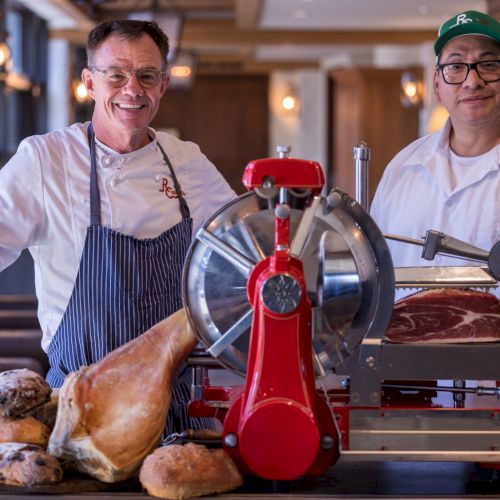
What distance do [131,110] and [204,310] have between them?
74cm

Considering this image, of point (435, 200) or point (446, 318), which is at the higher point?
point (435, 200)

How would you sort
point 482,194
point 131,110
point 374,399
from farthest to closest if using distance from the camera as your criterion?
point 482,194
point 131,110
point 374,399

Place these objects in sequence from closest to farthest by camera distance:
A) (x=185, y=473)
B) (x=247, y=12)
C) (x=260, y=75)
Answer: (x=185, y=473)
(x=247, y=12)
(x=260, y=75)

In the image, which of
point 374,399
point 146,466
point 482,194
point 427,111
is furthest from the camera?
point 427,111

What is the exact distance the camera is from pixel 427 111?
14.8 meters

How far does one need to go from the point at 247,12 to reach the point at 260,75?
7811 millimetres

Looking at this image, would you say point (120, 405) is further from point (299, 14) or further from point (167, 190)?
point (299, 14)

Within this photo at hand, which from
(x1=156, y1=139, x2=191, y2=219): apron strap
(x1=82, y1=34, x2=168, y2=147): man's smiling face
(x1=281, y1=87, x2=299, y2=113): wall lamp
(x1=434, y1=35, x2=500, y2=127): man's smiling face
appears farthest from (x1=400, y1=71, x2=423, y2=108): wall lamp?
(x1=82, y1=34, x2=168, y2=147): man's smiling face

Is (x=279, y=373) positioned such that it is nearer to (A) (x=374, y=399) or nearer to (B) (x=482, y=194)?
(A) (x=374, y=399)

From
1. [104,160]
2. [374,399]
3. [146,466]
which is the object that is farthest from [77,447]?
[104,160]

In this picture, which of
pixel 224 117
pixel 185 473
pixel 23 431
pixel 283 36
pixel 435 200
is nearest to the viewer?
pixel 185 473

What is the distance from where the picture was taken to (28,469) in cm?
174

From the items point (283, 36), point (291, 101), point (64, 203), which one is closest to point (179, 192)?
point (64, 203)

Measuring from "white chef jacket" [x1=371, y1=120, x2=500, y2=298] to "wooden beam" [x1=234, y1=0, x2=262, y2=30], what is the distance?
31.2 feet
